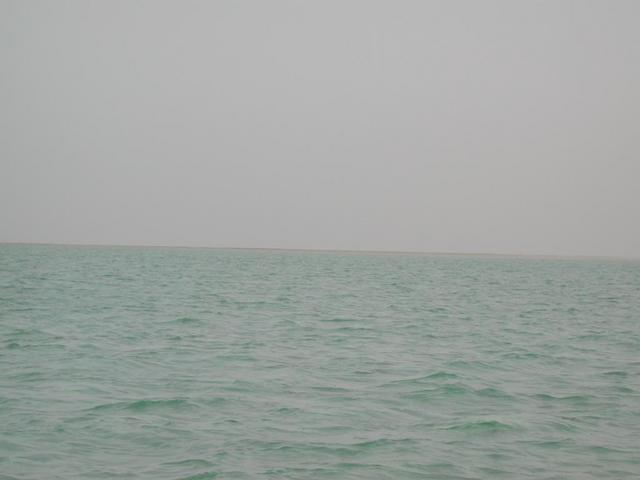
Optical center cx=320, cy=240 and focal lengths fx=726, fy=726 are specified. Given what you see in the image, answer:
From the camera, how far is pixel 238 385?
1251 cm

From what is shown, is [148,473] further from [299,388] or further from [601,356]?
[601,356]

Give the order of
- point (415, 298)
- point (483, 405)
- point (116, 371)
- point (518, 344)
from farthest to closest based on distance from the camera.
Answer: point (415, 298) → point (518, 344) → point (116, 371) → point (483, 405)

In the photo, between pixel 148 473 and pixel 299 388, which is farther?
pixel 299 388

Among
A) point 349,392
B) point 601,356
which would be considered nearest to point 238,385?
point 349,392

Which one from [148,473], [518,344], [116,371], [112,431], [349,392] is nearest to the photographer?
[148,473]

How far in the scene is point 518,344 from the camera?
62.9 ft

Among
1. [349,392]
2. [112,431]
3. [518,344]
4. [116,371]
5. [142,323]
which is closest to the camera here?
[112,431]

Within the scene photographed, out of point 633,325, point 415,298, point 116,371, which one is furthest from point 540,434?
point 415,298

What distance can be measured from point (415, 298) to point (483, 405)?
2620 centimetres

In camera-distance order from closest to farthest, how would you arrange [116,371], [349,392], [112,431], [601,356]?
1. [112,431]
2. [349,392]
3. [116,371]
4. [601,356]

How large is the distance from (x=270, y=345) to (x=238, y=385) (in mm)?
5293

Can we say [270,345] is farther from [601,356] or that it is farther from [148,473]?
[148,473]

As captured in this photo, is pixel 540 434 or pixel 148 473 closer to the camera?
pixel 148 473

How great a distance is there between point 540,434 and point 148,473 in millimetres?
5114
